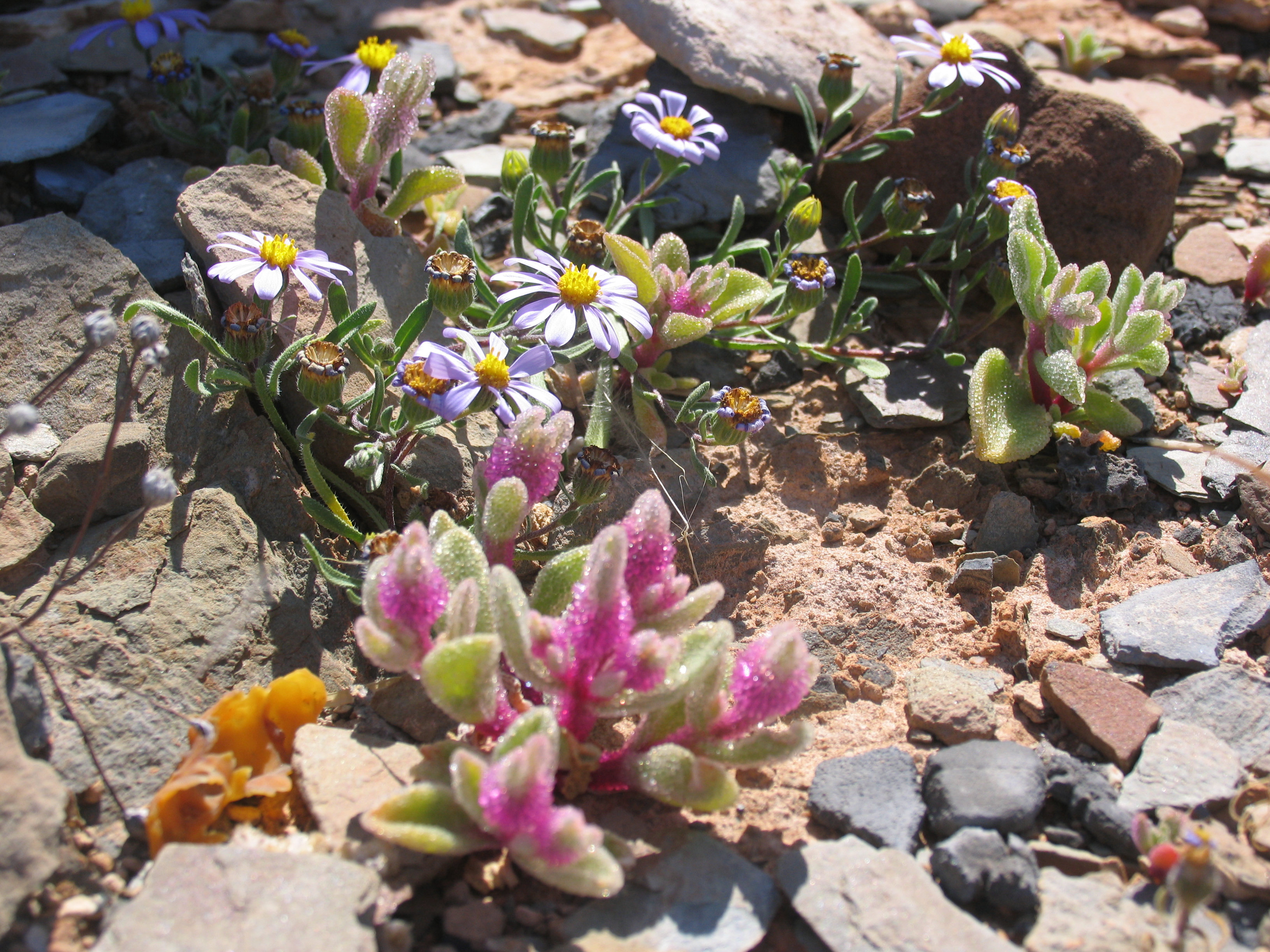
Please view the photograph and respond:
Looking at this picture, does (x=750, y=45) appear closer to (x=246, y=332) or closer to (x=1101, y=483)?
(x=1101, y=483)

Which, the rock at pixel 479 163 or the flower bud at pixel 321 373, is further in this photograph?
the rock at pixel 479 163

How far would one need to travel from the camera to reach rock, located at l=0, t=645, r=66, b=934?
1800 mm

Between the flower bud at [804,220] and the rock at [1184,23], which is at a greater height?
the rock at [1184,23]

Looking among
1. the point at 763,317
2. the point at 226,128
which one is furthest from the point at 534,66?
the point at 763,317

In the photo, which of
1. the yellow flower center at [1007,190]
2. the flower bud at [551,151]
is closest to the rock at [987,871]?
the yellow flower center at [1007,190]

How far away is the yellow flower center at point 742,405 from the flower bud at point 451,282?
32.8 inches

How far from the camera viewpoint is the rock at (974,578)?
2873 millimetres

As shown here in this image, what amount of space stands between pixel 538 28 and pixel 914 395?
3.37 metres

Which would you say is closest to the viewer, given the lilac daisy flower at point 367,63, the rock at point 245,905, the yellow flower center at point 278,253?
the rock at point 245,905

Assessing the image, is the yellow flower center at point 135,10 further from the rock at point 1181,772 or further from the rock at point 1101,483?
the rock at point 1181,772

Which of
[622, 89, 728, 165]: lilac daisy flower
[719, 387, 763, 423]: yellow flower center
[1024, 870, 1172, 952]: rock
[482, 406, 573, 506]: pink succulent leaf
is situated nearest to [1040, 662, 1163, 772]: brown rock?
[1024, 870, 1172, 952]: rock

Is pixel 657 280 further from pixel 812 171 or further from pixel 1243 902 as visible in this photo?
pixel 1243 902

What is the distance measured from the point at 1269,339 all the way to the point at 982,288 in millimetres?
1013

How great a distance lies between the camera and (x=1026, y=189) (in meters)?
3.48
